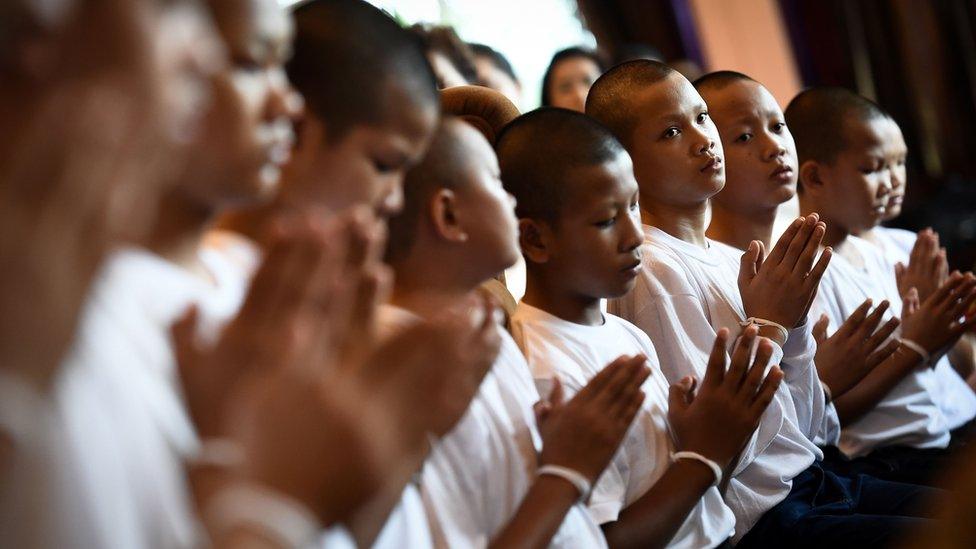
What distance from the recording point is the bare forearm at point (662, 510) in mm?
1707

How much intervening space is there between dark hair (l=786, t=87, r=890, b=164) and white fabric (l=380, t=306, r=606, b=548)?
1.59 metres

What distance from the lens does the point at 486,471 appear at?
1507 millimetres

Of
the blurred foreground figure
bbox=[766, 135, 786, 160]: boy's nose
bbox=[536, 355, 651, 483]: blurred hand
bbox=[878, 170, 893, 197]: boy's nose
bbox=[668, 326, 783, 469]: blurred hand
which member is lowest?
bbox=[878, 170, 893, 197]: boy's nose

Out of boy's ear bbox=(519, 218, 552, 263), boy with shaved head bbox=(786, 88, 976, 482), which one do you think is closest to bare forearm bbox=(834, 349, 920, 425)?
boy with shaved head bbox=(786, 88, 976, 482)

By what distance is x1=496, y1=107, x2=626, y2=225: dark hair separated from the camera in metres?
1.88

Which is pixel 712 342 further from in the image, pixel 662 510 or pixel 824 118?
pixel 824 118

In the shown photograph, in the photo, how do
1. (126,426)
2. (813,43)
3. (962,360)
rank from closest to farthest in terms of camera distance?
(126,426) → (962,360) → (813,43)

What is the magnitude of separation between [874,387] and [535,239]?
1.10m

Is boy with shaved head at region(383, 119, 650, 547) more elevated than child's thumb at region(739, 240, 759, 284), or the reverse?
boy with shaved head at region(383, 119, 650, 547)

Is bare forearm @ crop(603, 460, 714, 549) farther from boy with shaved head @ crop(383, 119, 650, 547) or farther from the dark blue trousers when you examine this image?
the dark blue trousers

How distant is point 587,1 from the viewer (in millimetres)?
6035

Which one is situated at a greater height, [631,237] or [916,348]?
[631,237]

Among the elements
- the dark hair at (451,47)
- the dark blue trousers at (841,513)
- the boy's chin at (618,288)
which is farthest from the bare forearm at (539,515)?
the dark hair at (451,47)

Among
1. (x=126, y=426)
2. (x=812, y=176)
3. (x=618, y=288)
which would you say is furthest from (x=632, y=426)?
(x=812, y=176)
